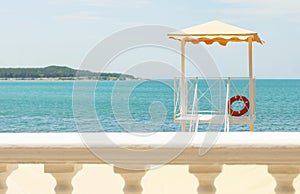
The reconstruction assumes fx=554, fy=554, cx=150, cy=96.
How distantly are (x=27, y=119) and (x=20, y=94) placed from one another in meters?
28.3

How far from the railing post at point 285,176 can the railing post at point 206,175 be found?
195 mm

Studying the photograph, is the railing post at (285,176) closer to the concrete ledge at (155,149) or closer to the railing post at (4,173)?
the concrete ledge at (155,149)

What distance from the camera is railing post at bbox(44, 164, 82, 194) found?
201 cm

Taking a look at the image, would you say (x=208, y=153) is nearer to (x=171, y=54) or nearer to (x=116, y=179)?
(x=116, y=179)

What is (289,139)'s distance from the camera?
6.23 ft

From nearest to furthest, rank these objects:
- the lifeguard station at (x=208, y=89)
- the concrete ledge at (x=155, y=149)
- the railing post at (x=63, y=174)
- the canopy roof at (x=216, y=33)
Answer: the concrete ledge at (x=155, y=149) < the railing post at (x=63, y=174) < the lifeguard station at (x=208, y=89) < the canopy roof at (x=216, y=33)

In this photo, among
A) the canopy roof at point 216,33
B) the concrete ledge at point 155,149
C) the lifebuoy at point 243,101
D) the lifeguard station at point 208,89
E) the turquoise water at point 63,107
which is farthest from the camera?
the turquoise water at point 63,107

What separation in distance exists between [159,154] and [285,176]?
17.6 inches

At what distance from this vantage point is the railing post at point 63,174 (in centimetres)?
201

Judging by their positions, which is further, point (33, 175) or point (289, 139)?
point (33, 175)

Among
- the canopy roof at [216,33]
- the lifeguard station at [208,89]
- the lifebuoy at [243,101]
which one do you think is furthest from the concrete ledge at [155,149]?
the lifebuoy at [243,101]

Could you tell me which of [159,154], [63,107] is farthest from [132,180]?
[63,107]

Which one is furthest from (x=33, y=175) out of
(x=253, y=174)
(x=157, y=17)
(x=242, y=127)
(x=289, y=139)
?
(x=157, y=17)

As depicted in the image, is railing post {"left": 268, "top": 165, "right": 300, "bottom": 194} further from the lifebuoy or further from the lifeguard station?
the lifebuoy
